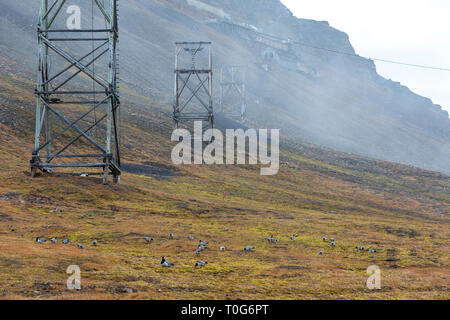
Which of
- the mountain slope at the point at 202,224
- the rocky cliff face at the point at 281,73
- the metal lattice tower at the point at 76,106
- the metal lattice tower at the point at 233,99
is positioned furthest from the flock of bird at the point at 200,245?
the metal lattice tower at the point at 233,99

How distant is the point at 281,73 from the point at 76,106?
78886mm

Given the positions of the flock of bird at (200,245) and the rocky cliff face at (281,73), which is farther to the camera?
the rocky cliff face at (281,73)

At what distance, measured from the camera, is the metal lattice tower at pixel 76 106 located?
767 inches

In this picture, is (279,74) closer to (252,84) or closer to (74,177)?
(252,84)

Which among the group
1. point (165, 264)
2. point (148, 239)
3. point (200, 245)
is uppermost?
point (148, 239)

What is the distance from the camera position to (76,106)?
134 feet

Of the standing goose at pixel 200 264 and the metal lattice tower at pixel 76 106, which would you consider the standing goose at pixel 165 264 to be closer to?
the standing goose at pixel 200 264

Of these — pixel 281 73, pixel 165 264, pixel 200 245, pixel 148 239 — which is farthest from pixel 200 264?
pixel 281 73

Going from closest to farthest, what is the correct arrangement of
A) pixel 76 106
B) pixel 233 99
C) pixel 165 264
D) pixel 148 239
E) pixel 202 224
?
pixel 165 264 < pixel 148 239 < pixel 202 224 < pixel 76 106 < pixel 233 99

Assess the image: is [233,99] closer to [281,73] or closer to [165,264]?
[281,73]

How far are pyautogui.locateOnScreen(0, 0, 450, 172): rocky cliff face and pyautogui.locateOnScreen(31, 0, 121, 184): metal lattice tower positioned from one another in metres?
5.61

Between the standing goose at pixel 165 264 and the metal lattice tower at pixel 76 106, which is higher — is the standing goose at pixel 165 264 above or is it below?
below

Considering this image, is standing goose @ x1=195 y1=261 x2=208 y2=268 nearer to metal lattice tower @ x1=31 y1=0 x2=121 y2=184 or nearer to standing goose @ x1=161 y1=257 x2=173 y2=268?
standing goose @ x1=161 y1=257 x2=173 y2=268

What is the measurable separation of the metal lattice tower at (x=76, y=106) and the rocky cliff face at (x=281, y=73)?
5614 mm
